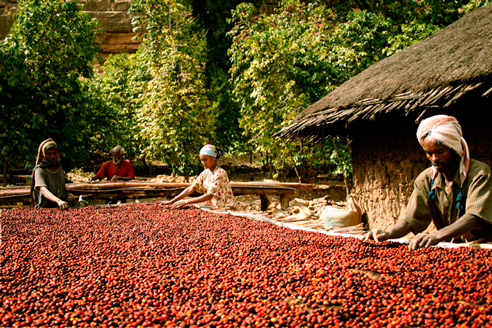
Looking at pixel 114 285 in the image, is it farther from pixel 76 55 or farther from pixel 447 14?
pixel 447 14

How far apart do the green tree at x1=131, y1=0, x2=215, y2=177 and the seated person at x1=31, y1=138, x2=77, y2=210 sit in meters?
5.29

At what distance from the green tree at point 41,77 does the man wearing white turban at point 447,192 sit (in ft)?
23.8

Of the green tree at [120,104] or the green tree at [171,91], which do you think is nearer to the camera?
the green tree at [171,91]

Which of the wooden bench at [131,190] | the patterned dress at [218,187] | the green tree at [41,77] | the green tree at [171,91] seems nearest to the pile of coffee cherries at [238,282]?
the patterned dress at [218,187]

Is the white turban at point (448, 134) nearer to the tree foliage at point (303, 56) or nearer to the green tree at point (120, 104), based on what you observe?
the tree foliage at point (303, 56)

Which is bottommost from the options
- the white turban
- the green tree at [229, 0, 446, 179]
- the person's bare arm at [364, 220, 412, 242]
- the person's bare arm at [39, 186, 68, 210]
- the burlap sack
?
the burlap sack

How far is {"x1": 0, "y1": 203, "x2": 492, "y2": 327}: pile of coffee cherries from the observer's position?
4.19 ft

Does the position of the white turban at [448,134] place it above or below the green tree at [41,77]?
below

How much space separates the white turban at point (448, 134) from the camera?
1.88 meters

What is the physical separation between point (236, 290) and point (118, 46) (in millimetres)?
21572

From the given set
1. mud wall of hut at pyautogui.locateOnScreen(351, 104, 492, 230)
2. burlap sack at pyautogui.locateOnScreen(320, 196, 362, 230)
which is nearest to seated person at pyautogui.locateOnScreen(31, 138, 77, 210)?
burlap sack at pyautogui.locateOnScreen(320, 196, 362, 230)

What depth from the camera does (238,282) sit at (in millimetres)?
1584

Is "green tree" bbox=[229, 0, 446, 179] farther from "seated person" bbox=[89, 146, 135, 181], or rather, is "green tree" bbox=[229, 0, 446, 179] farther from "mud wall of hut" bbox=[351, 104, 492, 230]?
"seated person" bbox=[89, 146, 135, 181]

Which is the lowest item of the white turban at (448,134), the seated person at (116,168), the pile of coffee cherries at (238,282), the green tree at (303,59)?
the pile of coffee cherries at (238,282)
